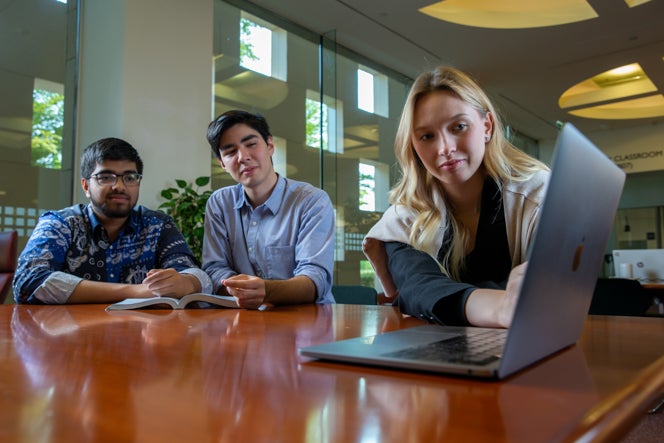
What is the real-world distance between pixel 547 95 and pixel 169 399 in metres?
8.66

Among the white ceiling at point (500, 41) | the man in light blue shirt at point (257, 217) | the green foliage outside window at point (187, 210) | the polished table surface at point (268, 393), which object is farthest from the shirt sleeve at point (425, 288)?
the white ceiling at point (500, 41)

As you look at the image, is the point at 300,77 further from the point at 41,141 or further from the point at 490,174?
the point at 490,174

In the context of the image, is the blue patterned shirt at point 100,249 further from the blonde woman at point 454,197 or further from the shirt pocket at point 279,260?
the blonde woman at point 454,197

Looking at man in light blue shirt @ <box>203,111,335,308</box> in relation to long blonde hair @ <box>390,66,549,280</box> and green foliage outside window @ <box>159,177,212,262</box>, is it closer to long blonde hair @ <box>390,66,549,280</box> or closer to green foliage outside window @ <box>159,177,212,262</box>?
long blonde hair @ <box>390,66,549,280</box>

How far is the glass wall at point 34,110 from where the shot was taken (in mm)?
3738

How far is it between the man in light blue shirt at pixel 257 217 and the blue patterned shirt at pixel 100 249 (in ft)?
0.51

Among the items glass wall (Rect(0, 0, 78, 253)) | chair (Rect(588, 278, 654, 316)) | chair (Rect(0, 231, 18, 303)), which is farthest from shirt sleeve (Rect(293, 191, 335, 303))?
glass wall (Rect(0, 0, 78, 253))

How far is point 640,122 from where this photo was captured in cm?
949

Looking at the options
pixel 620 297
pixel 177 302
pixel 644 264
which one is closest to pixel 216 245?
pixel 177 302

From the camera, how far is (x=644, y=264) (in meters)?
4.84

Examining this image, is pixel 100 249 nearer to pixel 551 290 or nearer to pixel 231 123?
pixel 231 123

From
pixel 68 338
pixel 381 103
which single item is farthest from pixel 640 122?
pixel 68 338

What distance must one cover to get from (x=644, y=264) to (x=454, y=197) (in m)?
4.23

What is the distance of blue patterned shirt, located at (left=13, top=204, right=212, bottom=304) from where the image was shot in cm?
186
